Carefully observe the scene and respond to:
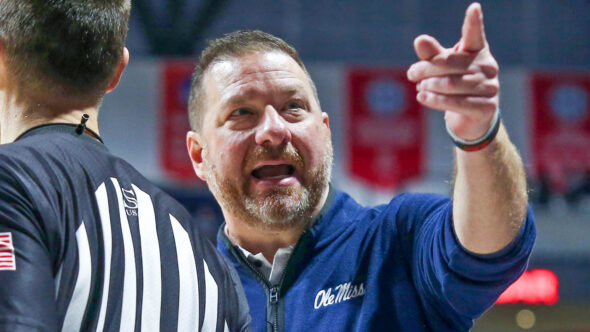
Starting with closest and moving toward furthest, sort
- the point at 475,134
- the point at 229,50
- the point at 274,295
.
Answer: the point at 475,134 < the point at 274,295 < the point at 229,50

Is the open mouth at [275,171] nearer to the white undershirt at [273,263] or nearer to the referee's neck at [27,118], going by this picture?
the white undershirt at [273,263]

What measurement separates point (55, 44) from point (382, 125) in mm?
6536

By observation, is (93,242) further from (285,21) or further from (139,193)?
(285,21)

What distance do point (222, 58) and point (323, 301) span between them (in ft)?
2.76

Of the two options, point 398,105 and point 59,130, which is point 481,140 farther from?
point 398,105

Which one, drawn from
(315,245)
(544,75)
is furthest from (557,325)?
(315,245)

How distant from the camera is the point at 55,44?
1.47m

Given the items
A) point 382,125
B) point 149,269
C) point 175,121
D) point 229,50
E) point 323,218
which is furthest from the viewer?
point 382,125

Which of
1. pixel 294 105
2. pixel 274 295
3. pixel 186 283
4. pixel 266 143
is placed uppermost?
pixel 294 105

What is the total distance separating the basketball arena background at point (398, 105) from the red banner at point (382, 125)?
1 centimetres

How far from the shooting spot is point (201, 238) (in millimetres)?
1642

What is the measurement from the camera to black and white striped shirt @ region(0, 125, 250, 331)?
1216mm

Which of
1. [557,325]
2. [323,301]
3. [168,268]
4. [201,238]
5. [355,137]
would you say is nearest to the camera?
[168,268]

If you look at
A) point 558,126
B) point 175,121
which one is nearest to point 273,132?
point 175,121
